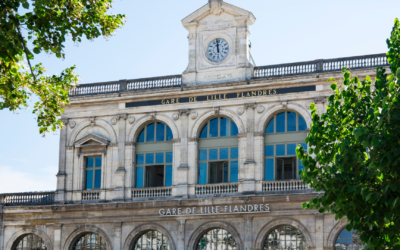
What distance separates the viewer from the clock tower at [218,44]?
36.3 metres

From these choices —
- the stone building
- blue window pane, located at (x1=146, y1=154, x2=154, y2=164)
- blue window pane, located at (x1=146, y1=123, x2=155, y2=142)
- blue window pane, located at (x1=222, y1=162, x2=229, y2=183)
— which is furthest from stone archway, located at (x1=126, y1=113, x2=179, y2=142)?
blue window pane, located at (x1=222, y1=162, x2=229, y2=183)

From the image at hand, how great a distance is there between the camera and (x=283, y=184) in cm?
3391

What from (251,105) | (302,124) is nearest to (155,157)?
(251,105)

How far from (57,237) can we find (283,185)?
43.2ft

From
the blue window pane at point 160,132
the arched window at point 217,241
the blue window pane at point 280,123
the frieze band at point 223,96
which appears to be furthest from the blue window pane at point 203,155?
the blue window pane at point 280,123

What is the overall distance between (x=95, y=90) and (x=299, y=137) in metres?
12.6

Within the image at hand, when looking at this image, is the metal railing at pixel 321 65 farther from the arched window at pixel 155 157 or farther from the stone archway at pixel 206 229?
the stone archway at pixel 206 229

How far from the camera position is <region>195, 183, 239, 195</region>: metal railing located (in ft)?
115

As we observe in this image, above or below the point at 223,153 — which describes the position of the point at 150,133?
above

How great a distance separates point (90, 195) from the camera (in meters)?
37.5

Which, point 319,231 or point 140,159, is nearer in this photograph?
point 319,231

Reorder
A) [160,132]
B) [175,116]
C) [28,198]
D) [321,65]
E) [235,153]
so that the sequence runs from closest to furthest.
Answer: [321,65] < [235,153] < [175,116] < [160,132] < [28,198]

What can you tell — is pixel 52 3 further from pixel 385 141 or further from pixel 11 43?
pixel 385 141

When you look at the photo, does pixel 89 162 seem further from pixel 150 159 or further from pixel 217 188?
pixel 217 188
